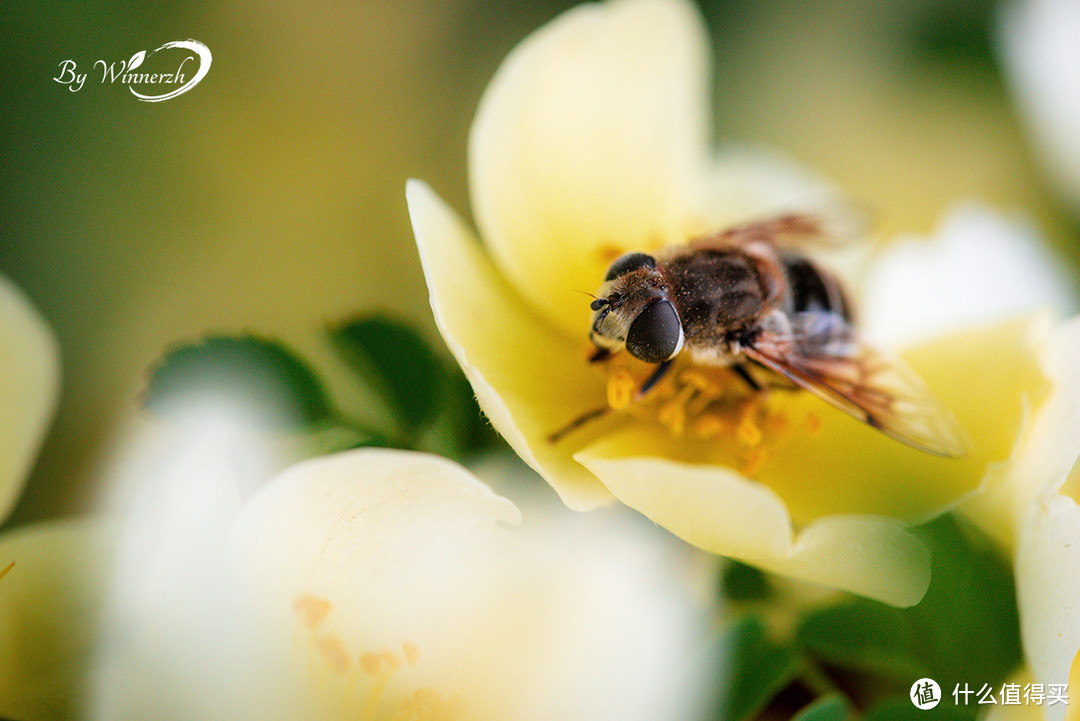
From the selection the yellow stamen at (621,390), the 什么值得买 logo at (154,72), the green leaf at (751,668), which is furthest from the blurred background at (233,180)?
the green leaf at (751,668)

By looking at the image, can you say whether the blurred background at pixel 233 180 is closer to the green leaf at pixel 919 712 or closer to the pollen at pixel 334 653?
the pollen at pixel 334 653

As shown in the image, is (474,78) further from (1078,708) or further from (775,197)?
(1078,708)

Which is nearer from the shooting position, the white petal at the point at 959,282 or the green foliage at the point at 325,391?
the green foliage at the point at 325,391

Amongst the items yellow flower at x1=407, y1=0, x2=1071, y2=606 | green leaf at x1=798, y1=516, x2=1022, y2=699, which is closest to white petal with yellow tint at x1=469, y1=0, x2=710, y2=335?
yellow flower at x1=407, y1=0, x2=1071, y2=606

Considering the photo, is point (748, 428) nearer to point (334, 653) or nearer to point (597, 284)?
point (597, 284)

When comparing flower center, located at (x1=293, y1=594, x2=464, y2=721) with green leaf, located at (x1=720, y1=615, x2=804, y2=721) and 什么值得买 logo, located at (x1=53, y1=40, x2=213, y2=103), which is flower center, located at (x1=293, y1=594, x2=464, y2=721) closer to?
green leaf, located at (x1=720, y1=615, x2=804, y2=721)

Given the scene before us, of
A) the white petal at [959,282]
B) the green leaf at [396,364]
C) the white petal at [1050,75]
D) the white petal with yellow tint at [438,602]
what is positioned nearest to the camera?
the white petal with yellow tint at [438,602]
